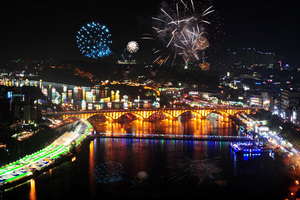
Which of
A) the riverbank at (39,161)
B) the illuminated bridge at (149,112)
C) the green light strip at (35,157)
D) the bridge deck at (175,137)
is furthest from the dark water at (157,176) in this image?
the illuminated bridge at (149,112)

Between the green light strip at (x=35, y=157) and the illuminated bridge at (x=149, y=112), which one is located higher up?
the illuminated bridge at (x=149, y=112)

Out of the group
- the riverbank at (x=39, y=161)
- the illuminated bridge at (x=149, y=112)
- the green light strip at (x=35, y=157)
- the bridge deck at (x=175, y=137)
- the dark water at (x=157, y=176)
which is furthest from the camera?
the illuminated bridge at (x=149, y=112)

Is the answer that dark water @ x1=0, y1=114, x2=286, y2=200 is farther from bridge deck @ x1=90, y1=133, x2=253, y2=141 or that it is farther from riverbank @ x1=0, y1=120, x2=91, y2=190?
bridge deck @ x1=90, y1=133, x2=253, y2=141

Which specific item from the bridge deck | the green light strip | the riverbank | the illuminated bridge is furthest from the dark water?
the illuminated bridge

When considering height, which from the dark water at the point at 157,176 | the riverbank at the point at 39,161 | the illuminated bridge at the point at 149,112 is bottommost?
the dark water at the point at 157,176

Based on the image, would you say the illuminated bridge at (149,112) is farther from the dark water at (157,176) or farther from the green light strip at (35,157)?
the dark water at (157,176)

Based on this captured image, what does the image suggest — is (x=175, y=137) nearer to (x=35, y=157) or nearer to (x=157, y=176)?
(x=157, y=176)

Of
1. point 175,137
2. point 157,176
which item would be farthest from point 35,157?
point 175,137

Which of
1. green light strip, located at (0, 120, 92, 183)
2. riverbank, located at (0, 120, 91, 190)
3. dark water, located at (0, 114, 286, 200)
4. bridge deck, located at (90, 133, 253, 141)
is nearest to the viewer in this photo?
dark water, located at (0, 114, 286, 200)

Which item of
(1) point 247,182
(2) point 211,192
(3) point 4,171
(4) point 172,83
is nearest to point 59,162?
(3) point 4,171
